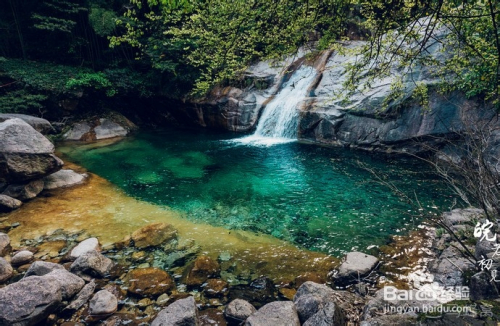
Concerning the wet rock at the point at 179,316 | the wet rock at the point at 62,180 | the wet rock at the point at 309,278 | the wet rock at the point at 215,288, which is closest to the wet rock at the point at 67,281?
the wet rock at the point at 179,316

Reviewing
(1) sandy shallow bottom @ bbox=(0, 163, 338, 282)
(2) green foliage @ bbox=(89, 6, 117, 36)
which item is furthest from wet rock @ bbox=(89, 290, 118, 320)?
(2) green foliage @ bbox=(89, 6, 117, 36)

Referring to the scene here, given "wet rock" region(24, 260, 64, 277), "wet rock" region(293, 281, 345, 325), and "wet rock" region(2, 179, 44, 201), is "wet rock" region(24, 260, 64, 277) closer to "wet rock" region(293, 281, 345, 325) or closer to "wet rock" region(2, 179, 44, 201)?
"wet rock" region(293, 281, 345, 325)

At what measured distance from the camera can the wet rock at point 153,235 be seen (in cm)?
692

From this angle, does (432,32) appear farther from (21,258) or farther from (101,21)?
(101,21)

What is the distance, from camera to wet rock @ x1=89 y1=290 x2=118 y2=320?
15.8 feet

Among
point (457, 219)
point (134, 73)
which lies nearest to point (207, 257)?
point (457, 219)

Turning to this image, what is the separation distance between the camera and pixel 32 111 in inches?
670

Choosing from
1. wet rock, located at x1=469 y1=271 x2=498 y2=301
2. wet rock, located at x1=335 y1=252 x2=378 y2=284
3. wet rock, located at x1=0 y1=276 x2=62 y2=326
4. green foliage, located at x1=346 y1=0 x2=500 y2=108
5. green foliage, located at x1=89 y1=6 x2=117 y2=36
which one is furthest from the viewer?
green foliage, located at x1=89 y1=6 x2=117 y2=36

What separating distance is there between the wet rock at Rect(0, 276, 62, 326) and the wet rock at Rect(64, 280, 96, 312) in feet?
0.69

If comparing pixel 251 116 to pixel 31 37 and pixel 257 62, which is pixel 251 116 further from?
pixel 31 37

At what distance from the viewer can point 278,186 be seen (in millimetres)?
10422

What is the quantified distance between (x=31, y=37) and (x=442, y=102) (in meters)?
24.6

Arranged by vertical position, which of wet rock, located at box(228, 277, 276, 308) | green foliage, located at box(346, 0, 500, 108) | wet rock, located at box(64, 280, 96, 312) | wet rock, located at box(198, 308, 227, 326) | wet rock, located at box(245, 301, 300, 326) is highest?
green foliage, located at box(346, 0, 500, 108)

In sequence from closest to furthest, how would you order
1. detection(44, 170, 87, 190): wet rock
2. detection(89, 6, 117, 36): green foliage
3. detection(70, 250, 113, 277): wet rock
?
detection(70, 250, 113, 277): wet rock, detection(44, 170, 87, 190): wet rock, detection(89, 6, 117, 36): green foliage
